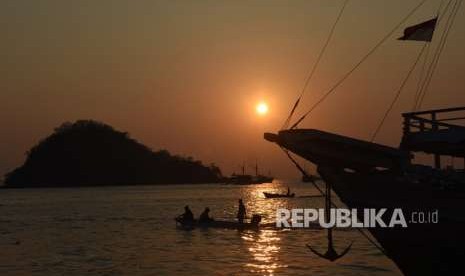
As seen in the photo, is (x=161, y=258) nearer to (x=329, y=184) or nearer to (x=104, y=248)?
(x=104, y=248)

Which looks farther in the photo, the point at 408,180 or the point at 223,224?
the point at 223,224

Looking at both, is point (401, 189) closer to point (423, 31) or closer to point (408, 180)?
point (408, 180)

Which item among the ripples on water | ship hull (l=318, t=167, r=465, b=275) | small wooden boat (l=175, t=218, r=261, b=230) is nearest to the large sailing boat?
ship hull (l=318, t=167, r=465, b=275)

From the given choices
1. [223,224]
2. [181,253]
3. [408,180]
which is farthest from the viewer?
[223,224]

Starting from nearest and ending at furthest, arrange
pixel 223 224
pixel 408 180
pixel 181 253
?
pixel 408 180, pixel 181 253, pixel 223 224

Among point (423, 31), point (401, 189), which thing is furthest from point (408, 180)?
point (423, 31)

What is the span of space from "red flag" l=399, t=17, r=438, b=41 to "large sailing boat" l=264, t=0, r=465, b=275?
2314 millimetres

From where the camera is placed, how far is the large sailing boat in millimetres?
→ 15953

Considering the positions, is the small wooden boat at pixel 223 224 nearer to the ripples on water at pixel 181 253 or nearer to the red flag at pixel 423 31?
the ripples on water at pixel 181 253

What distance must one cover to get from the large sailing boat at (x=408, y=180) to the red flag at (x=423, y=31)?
2314 millimetres

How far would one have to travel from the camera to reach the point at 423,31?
18141 mm

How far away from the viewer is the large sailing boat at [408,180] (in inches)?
628

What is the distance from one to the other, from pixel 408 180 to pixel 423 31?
4.50m

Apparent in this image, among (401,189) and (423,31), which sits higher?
(423,31)
